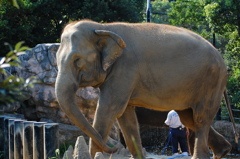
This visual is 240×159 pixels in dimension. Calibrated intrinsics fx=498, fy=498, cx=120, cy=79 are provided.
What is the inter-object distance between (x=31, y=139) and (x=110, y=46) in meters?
1.87

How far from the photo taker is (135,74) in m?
6.57

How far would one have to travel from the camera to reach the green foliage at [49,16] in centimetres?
1329

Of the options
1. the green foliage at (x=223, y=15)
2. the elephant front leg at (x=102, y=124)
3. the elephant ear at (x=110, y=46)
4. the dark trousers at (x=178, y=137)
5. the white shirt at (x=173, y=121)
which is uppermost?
the elephant ear at (x=110, y=46)

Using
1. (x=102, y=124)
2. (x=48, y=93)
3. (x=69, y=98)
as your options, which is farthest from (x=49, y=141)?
(x=48, y=93)

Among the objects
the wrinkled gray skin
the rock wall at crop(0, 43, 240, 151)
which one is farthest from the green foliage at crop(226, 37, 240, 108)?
the wrinkled gray skin

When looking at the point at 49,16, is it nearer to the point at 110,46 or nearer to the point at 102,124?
the point at 110,46

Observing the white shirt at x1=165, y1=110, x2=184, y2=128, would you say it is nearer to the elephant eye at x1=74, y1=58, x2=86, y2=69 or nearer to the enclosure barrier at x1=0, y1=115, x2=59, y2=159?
the enclosure barrier at x1=0, y1=115, x2=59, y2=159

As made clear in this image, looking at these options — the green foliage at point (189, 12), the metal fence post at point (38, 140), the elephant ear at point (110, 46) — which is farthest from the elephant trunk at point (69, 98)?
the green foliage at point (189, 12)

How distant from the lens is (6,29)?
13.0 m

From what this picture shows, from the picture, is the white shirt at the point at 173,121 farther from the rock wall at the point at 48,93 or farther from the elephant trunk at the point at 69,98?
the elephant trunk at the point at 69,98

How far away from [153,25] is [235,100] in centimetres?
677

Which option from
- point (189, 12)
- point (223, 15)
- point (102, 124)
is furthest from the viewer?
point (189, 12)

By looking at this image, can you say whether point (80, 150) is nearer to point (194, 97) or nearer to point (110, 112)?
point (110, 112)

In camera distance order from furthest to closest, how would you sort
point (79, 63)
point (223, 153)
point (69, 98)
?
point (223, 153) < point (79, 63) < point (69, 98)
